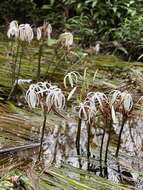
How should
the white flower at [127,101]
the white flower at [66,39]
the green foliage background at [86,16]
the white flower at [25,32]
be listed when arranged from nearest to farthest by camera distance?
1. the white flower at [127,101]
2. the white flower at [25,32]
3. the white flower at [66,39]
4. the green foliage background at [86,16]

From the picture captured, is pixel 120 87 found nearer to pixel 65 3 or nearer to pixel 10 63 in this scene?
pixel 10 63

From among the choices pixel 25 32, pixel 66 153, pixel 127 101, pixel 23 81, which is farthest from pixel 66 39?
pixel 127 101

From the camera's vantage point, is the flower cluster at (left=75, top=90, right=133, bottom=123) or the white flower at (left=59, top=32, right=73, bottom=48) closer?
the flower cluster at (left=75, top=90, right=133, bottom=123)

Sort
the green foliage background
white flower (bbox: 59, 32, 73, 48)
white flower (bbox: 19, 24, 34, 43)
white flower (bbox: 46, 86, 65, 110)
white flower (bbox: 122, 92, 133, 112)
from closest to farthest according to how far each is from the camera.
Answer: white flower (bbox: 46, 86, 65, 110)
white flower (bbox: 122, 92, 133, 112)
white flower (bbox: 19, 24, 34, 43)
white flower (bbox: 59, 32, 73, 48)
the green foliage background

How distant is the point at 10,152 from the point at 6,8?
4.50m

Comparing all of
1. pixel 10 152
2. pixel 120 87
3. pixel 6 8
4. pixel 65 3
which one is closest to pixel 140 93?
pixel 120 87

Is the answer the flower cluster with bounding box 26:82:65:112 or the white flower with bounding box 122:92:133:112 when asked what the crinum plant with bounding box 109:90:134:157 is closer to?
the white flower with bounding box 122:92:133:112

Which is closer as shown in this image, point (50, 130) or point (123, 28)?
point (50, 130)

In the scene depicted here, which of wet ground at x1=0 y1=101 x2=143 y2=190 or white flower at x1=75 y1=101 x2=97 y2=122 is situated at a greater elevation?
white flower at x1=75 y1=101 x2=97 y2=122

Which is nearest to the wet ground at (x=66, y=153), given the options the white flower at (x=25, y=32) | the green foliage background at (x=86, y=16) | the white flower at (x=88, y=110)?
the white flower at (x=88, y=110)

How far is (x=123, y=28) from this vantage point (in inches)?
222

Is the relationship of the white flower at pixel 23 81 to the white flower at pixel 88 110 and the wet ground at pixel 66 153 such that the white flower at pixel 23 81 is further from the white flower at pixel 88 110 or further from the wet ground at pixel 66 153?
the white flower at pixel 88 110

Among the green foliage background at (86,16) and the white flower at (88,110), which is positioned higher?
the green foliage background at (86,16)

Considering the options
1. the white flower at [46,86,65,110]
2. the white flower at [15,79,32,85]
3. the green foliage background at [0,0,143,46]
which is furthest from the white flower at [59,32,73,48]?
the green foliage background at [0,0,143,46]
